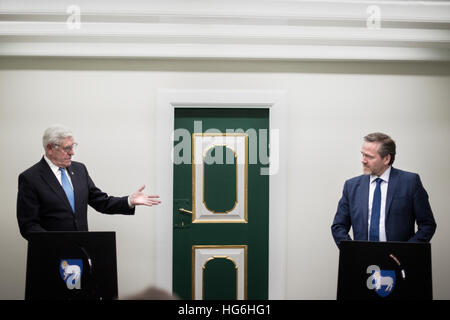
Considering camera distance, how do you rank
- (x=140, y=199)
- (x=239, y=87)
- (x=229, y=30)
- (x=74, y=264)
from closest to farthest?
(x=74, y=264) < (x=140, y=199) < (x=229, y=30) < (x=239, y=87)

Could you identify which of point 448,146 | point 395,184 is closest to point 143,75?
point 395,184

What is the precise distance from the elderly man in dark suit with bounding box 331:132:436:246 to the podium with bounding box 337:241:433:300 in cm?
34

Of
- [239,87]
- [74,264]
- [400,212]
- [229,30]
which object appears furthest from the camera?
[239,87]

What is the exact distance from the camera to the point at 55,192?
1820 mm

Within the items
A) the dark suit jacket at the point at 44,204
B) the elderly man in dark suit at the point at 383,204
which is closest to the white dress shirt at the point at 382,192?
the elderly man in dark suit at the point at 383,204

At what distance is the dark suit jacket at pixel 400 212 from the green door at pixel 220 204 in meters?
0.67

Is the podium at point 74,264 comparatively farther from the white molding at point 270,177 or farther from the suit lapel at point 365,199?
the suit lapel at point 365,199

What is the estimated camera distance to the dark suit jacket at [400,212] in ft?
5.88

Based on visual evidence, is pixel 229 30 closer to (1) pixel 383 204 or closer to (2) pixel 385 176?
(2) pixel 385 176

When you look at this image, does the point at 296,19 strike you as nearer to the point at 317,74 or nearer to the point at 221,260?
the point at 317,74

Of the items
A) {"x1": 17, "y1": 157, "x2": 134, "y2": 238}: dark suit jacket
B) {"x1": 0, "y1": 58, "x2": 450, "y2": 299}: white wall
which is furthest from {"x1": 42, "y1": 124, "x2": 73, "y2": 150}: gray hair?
{"x1": 0, "y1": 58, "x2": 450, "y2": 299}: white wall

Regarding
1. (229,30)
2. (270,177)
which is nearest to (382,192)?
(270,177)

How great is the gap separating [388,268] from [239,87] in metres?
1.44

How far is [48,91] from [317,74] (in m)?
1.86
